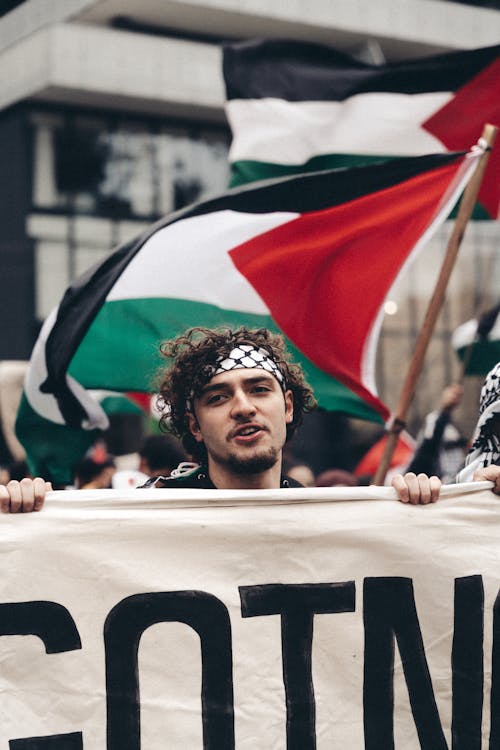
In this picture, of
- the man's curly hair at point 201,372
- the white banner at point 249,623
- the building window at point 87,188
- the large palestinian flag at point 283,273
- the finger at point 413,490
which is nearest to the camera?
the white banner at point 249,623

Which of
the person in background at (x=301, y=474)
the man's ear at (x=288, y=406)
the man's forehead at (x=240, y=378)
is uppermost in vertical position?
the man's forehead at (x=240, y=378)

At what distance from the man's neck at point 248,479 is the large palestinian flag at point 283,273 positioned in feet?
6.30

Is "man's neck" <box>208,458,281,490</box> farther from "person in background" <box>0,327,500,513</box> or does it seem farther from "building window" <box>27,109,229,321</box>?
"building window" <box>27,109,229,321</box>

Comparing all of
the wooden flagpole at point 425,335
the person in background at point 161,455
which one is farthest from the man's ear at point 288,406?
the person in background at point 161,455

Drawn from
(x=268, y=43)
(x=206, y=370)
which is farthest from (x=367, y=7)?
(x=206, y=370)

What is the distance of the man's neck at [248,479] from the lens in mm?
3553

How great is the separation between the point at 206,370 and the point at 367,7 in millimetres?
22344

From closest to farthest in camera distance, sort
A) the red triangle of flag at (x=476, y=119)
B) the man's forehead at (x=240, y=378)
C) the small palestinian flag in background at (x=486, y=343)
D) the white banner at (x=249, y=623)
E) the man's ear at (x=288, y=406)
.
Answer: the white banner at (x=249, y=623)
the man's forehead at (x=240, y=378)
the man's ear at (x=288, y=406)
the red triangle of flag at (x=476, y=119)
the small palestinian flag in background at (x=486, y=343)

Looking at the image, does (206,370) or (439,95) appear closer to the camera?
(206,370)

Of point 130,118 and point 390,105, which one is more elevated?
point 130,118

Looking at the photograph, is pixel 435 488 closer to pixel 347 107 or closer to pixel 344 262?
pixel 344 262

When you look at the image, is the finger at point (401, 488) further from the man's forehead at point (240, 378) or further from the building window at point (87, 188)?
the building window at point (87, 188)

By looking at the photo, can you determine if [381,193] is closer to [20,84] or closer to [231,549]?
[231,549]

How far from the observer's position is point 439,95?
6.08m
